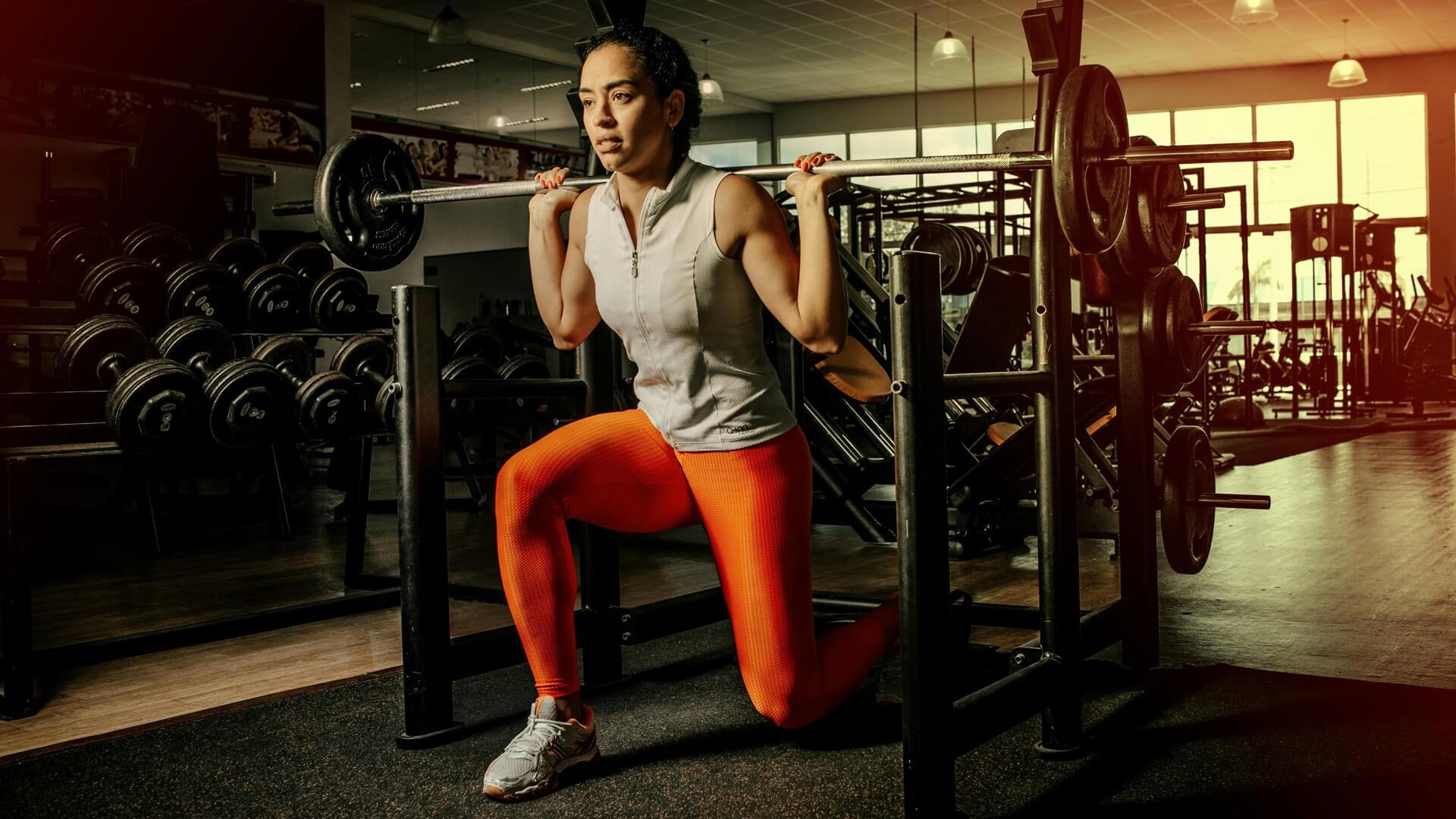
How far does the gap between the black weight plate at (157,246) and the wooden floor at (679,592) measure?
3.54 ft

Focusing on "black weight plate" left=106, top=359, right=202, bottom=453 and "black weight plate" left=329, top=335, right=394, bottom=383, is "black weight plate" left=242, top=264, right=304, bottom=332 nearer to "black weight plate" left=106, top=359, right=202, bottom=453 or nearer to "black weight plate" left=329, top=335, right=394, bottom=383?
"black weight plate" left=329, top=335, right=394, bottom=383

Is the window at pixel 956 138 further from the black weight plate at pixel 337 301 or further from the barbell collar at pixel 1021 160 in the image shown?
the barbell collar at pixel 1021 160

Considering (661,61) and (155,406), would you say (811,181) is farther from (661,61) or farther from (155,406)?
(155,406)

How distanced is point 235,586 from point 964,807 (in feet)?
8.07

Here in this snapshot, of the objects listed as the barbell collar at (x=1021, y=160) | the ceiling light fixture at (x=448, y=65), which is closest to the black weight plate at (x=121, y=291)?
the barbell collar at (x=1021, y=160)

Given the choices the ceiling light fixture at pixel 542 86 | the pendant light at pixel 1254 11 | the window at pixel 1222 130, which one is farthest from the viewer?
the window at pixel 1222 130

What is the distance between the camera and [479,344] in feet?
15.3

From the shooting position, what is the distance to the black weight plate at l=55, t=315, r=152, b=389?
3.72m

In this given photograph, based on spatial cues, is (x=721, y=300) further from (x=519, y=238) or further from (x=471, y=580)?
(x=519, y=238)

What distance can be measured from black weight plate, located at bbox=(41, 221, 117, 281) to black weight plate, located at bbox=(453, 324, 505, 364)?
4.88 feet

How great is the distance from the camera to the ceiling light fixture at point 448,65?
10.6 metres

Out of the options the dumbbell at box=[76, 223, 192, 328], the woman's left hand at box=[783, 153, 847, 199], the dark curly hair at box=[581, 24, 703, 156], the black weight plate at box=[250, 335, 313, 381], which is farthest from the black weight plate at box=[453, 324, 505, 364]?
the woman's left hand at box=[783, 153, 847, 199]

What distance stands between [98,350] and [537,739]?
9.44 feet

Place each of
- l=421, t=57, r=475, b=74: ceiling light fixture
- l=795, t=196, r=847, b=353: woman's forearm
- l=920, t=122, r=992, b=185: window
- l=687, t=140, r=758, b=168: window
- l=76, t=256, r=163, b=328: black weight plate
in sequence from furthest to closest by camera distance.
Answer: l=687, t=140, r=758, b=168: window
l=920, t=122, r=992, b=185: window
l=421, t=57, r=475, b=74: ceiling light fixture
l=76, t=256, r=163, b=328: black weight plate
l=795, t=196, r=847, b=353: woman's forearm
